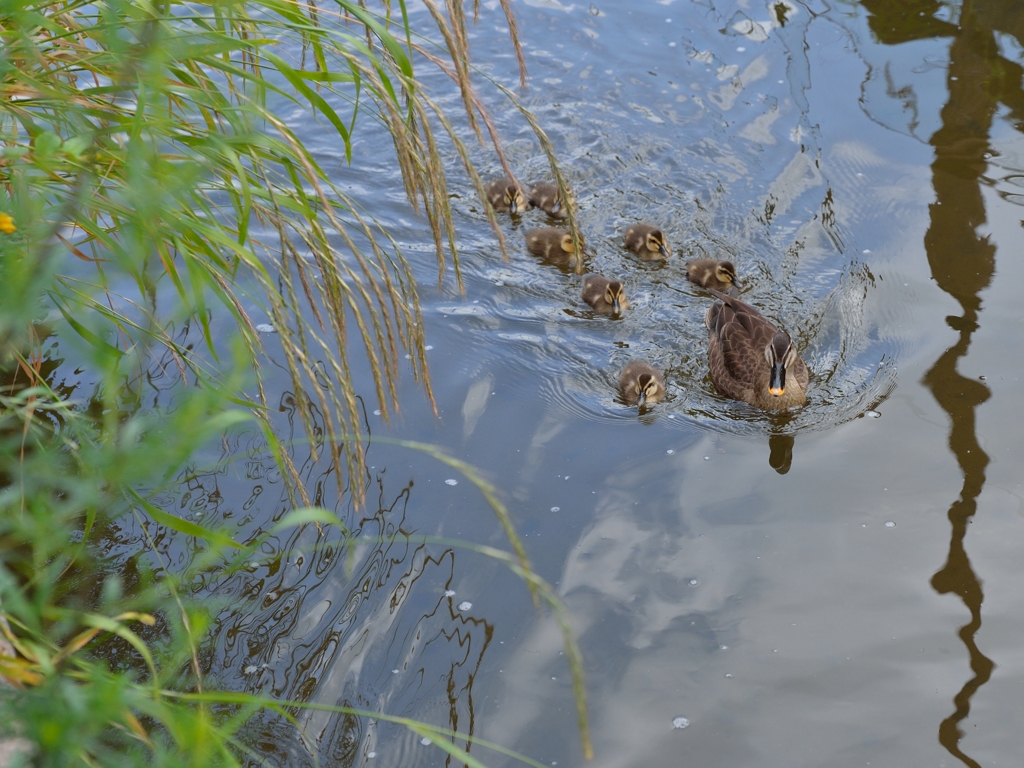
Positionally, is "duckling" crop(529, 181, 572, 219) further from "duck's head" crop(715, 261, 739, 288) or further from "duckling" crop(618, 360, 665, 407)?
"duckling" crop(618, 360, 665, 407)

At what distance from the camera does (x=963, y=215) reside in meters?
5.38

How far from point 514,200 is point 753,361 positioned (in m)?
2.17

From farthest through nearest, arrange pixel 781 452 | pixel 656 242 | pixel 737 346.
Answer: pixel 656 242 → pixel 737 346 → pixel 781 452

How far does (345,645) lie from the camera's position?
3.27m

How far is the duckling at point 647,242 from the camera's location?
550cm

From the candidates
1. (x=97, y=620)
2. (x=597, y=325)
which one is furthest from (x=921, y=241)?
(x=97, y=620)

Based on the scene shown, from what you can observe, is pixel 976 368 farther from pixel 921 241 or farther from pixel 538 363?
pixel 538 363

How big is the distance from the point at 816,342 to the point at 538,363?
4.87 ft

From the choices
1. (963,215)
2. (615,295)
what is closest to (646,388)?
(615,295)

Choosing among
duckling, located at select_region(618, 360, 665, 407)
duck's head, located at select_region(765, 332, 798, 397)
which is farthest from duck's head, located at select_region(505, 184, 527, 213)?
duck's head, located at select_region(765, 332, 798, 397)

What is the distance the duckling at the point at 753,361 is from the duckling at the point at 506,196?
65.4 inches

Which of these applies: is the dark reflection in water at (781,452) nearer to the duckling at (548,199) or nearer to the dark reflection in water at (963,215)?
the dark reflection in water at (963,215)

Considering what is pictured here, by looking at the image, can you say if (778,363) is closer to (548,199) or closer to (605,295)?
(605,295)

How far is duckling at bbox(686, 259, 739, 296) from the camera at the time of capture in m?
5.21
